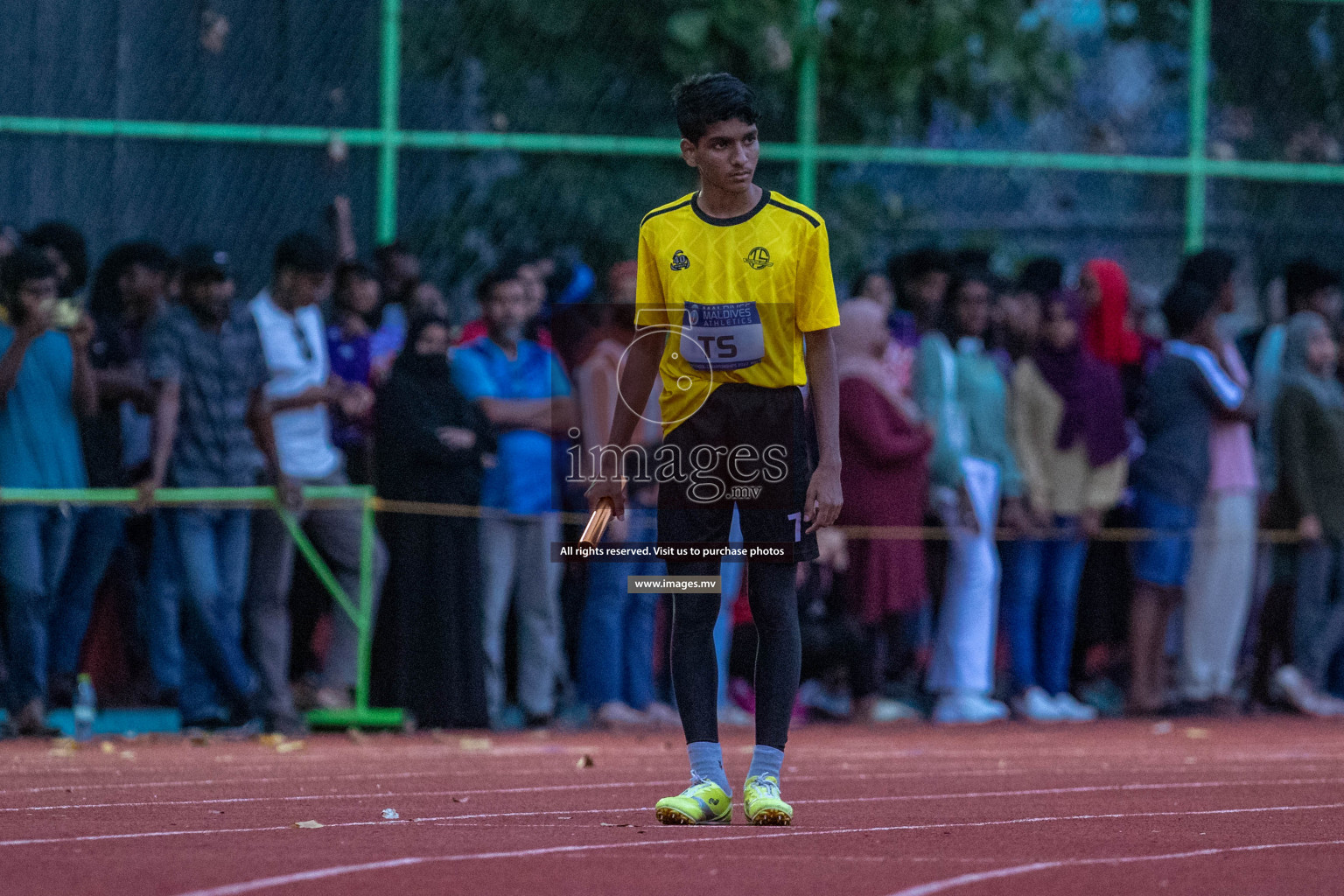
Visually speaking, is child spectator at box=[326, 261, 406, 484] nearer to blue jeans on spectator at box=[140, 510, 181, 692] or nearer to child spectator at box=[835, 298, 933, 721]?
blue jeans on spectator at box=[140, 510, 181, 692]

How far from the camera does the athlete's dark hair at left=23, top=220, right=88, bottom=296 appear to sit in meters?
11.4

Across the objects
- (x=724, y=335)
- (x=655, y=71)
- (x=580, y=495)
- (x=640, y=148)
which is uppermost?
(x=655, y=71)

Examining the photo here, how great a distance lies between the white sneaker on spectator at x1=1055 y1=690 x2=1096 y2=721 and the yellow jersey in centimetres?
681

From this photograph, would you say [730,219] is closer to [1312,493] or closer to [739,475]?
[739,475]

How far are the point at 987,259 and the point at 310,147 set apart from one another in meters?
4.23

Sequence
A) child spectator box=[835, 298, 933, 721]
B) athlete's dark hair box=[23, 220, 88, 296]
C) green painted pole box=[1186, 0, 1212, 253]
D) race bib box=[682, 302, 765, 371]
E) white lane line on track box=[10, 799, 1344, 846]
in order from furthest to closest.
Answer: green painted pole box=[1186, 0, 1212, 253], child spectator box=[835, 298, 933, 721], athlete's dark hair box=[23, 220, 88, 296], race bib box=[682, 302, 765, 371], white lane line on track box=[10, 799, 1344, 846]

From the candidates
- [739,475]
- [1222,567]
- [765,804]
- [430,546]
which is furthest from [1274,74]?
[765,804]

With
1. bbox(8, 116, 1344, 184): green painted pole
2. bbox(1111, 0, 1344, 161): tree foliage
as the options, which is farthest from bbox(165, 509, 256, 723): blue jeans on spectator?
bbox(1111, 0, 1344, 161): tree foliage

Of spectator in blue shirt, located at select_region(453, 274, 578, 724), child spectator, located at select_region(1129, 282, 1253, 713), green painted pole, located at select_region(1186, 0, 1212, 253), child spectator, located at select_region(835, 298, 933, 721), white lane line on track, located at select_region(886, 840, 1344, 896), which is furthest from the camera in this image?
green painted pole, located at select_region(1186, 0, 1212, 253)

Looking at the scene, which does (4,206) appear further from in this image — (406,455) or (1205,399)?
(1205,399)

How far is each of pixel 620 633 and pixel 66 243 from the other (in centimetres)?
358

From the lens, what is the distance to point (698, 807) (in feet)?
20.4

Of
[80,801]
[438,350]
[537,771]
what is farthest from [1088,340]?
[80,801]

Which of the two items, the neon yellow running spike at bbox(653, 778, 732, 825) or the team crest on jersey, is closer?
the neon yellow running spike at bbox(653, 778, 732, 825)
